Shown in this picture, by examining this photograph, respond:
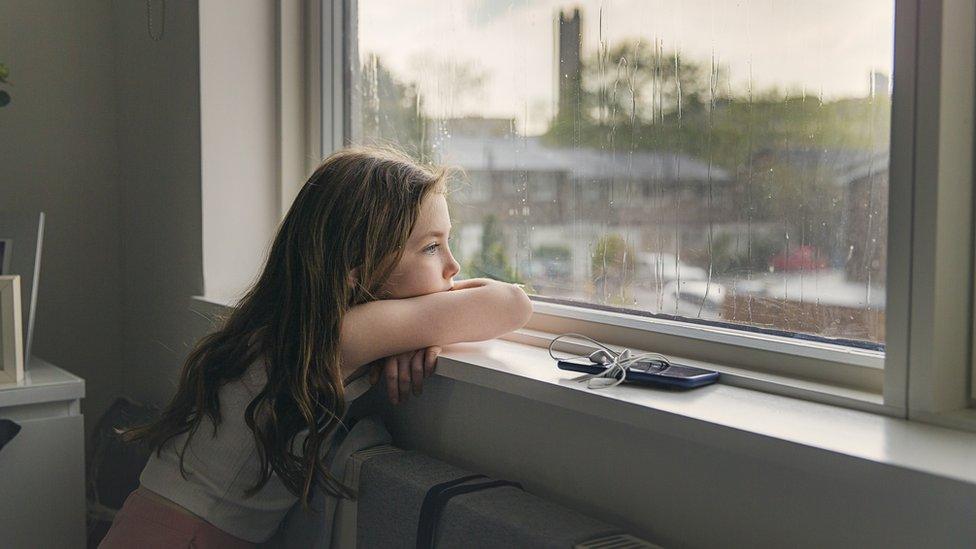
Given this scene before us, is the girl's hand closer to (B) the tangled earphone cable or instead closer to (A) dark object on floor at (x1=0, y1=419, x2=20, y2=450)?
(B) the tangled earphone cable

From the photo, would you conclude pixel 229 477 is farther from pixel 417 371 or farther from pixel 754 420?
pixel 754 420

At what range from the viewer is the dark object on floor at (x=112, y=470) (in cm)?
175

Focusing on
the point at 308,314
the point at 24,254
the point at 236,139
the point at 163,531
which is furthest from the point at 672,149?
the point at 24,254

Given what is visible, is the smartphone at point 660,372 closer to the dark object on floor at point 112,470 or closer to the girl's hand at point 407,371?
the girl's hand at point 407,371

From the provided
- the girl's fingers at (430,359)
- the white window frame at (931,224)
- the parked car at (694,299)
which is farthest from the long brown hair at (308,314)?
the white window frame at (931,224)

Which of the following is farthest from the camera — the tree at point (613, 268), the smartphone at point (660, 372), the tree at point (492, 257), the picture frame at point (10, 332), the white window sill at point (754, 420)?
the picture frame at point (10, 332)

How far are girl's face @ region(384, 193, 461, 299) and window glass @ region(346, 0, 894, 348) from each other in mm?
180

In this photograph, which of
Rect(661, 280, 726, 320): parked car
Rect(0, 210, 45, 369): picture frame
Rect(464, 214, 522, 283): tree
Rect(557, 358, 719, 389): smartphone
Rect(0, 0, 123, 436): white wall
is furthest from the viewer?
Rect(0, 0, 123, 436): white wall

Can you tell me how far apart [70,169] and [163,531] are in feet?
3.85

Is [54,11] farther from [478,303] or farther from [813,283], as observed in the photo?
[813,283]

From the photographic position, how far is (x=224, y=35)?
1.67 m

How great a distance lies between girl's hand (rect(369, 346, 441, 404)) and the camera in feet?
3.62

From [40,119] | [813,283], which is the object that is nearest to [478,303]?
[813,283]

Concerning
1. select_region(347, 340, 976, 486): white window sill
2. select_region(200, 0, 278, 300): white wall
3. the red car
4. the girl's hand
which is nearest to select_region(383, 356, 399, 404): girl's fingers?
the girl's hand
